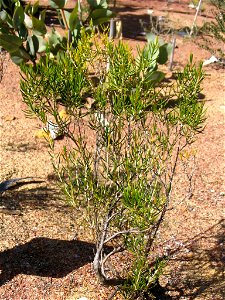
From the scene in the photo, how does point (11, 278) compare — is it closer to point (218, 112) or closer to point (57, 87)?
point (57, 87)

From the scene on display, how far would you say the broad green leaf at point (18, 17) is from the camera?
23.8ft

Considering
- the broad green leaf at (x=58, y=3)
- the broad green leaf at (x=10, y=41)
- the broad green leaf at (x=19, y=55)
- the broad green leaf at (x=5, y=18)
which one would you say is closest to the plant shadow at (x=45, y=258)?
the broad green leaf at (x=10, y=41)

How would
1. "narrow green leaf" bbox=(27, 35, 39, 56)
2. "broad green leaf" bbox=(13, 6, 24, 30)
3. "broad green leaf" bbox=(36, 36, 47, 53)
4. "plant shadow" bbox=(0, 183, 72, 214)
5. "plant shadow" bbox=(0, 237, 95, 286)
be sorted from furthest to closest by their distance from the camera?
1. "broad green leaf" bbox=(36, 36, 47, 53)
2. "narrow green leaf" bbox=(27, 35, 39, 56)
3. "broad green leaf" bbox=(13, 6, 24, 30)
4. "plant shadow" bbox=(0, 183, 72, 214)
5. "plant shadow" bbox=(0, 237, 95, 286)

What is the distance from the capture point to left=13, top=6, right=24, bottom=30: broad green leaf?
724 centimetres

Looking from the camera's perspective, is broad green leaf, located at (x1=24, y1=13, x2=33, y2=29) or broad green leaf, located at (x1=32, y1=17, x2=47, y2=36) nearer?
broad green leaf, located at (x1=32, y1=17, x2=47, y2=36)

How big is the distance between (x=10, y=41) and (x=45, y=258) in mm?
4214

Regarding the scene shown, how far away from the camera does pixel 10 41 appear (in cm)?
746

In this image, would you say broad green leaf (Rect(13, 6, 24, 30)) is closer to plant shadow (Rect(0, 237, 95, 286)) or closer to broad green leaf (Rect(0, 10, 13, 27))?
broad green leaf (Rect(0, 10, 13, 27))

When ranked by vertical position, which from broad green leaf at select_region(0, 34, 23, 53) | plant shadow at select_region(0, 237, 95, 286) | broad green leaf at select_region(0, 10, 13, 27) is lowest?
plant shadow at select_region(0, 237, 95, 286)

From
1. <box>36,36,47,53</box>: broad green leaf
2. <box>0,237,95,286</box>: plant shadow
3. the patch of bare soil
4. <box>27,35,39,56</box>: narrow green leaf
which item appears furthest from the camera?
<box>36,36,47,53</box>: broad green leaf

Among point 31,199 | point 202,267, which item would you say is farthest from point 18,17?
point 202,267

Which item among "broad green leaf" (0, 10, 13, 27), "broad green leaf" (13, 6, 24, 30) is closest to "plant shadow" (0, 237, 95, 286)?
"broad green leaf" (13, 6, 24, 30)

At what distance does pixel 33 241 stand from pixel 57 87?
3.13 metres

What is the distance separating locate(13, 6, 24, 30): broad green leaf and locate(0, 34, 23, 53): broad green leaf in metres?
0.40
